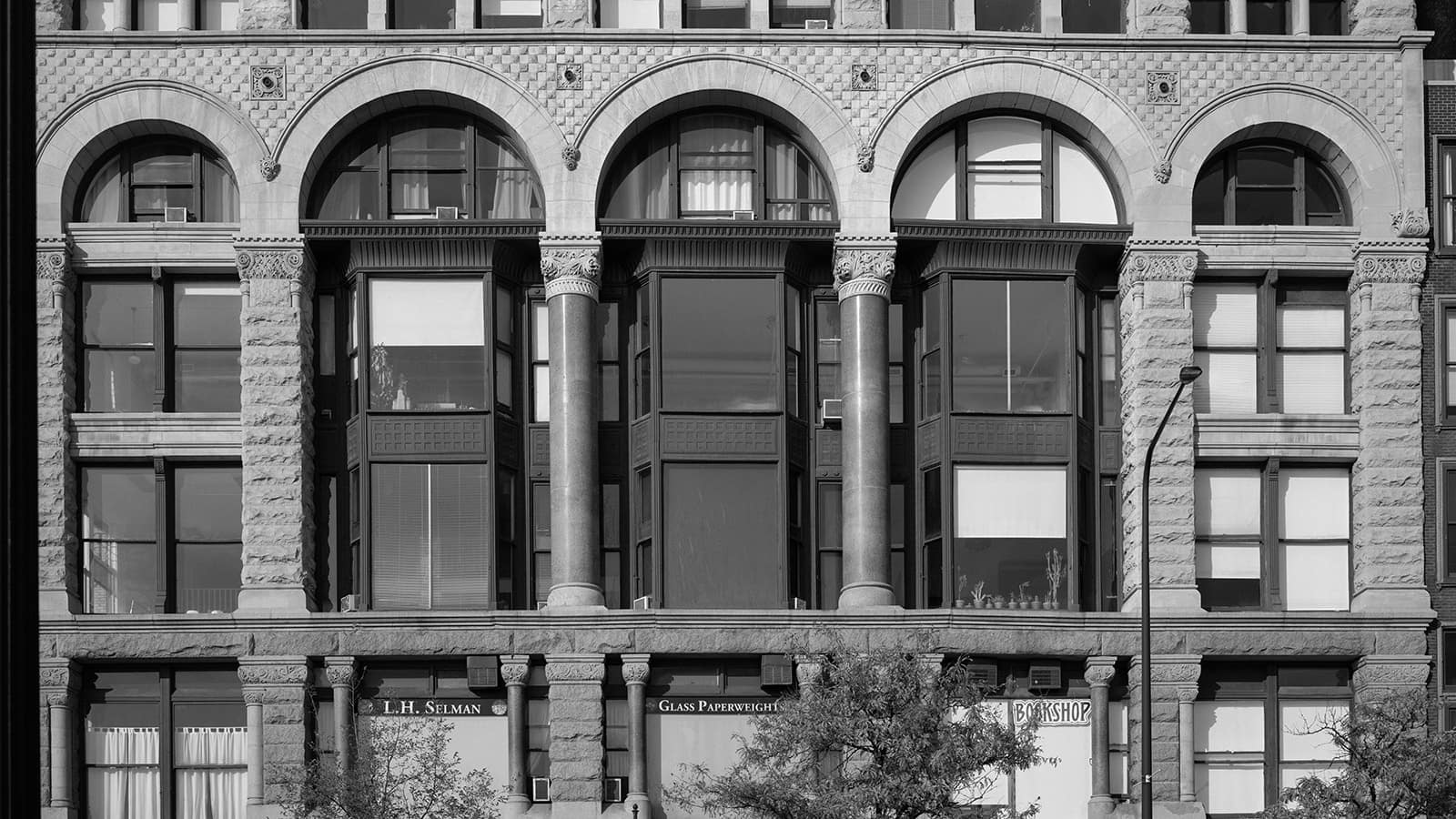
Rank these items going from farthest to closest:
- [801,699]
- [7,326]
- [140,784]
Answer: [140,784], [801,699], [7,326]

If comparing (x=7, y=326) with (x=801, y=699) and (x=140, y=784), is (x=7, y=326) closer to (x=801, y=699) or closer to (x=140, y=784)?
(x=801, y=699)

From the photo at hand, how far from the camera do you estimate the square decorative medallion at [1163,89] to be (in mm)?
46031

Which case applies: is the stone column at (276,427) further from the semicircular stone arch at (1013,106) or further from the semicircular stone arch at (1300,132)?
the semicircular stone arch at (1300,132)

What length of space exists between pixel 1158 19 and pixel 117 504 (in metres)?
22.2

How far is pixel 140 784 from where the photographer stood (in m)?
44.6

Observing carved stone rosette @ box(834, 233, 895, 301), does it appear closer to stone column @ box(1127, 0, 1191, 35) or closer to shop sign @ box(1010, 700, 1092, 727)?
stone column @ box(1127, 0, 1191, 35)

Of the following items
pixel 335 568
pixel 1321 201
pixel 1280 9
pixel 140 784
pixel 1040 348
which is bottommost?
pixel 140 784

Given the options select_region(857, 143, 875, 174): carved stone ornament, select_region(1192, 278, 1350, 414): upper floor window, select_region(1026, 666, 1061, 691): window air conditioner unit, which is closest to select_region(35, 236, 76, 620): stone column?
select_region(857, 143, 875, 174): carved stone ornament

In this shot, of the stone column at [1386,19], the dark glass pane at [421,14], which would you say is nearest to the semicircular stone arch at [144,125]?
the dark glass pane at [421,14]

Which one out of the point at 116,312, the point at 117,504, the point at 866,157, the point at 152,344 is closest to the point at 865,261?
the point at 866,157

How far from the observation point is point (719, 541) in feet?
147

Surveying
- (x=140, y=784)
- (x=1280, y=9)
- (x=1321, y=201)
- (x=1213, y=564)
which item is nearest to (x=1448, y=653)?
(x=1213, y=564)

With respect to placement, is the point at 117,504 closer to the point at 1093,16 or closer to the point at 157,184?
the point at 157,184

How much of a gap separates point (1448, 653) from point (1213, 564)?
15.4 feet
